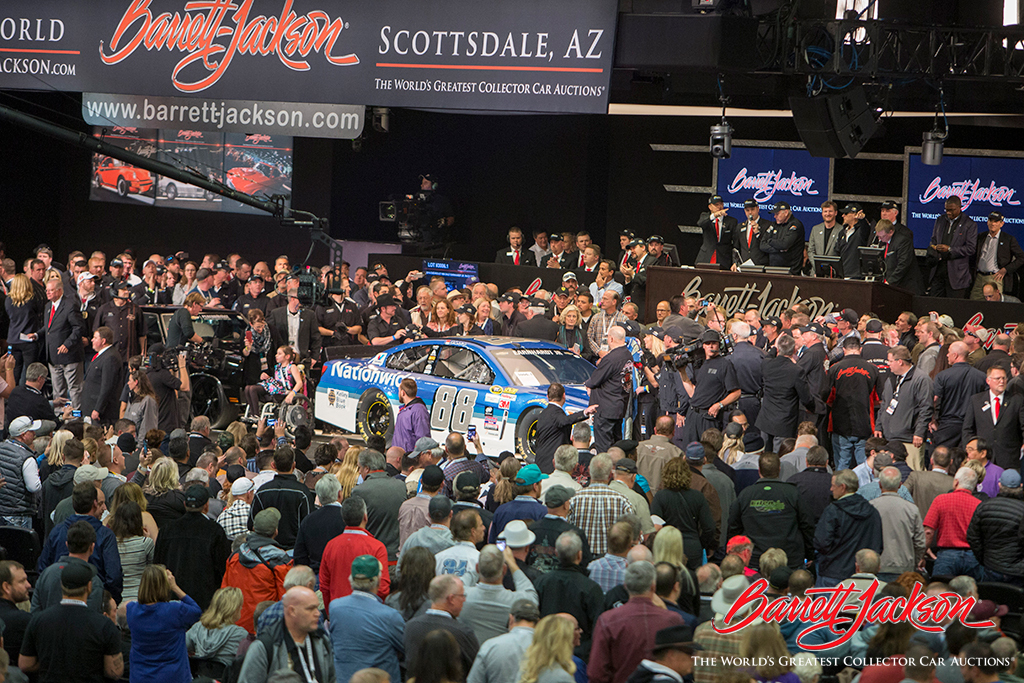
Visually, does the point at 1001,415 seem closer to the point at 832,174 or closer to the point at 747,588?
the point at 747,588

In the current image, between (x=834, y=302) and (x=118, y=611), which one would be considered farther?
(x=834, y=302)

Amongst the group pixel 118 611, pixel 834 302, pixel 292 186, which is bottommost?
pixel 118 611

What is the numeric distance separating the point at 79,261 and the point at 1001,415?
46.7 ft

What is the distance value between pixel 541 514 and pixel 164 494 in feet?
9.57

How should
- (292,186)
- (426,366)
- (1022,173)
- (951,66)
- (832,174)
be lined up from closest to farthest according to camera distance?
(426,366)
(951,66)
(1022,173)
(832,174)
(292,186)

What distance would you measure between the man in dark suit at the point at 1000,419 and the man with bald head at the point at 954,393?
0.21m

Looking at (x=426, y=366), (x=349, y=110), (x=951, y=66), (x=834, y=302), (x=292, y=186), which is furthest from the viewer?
(x=292, y=186)

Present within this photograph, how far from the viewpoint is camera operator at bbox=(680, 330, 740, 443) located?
13.6 metres

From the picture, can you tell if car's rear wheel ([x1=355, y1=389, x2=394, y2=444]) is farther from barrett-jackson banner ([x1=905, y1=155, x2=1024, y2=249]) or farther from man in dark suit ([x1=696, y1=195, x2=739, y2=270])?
barrett-jackson banner ([x1=905, y1=155, x2=1024, y2=249])

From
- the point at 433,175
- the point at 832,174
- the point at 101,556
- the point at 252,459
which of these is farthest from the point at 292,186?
the point at 101,556

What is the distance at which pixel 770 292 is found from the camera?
17922mm

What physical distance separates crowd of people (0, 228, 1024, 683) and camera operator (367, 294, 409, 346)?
1.41 metres

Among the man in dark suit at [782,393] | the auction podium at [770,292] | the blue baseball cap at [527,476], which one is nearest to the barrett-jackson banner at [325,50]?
the auction podium at [770,292]

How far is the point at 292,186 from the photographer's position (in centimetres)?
2627
